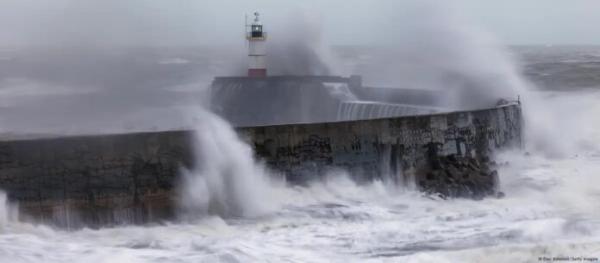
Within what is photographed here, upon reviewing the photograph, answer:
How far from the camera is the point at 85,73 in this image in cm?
2752

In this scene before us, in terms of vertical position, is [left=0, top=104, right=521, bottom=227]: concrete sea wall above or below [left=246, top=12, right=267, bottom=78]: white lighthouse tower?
below

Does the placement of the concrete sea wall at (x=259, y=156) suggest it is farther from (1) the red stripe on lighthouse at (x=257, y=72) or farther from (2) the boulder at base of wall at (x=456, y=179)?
(1) the red stripe on lighthouse at (x=257, y=72)

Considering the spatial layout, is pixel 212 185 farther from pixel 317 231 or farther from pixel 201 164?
pixel 317 231

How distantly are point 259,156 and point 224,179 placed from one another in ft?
2.00

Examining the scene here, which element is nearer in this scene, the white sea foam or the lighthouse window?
the white sea foam

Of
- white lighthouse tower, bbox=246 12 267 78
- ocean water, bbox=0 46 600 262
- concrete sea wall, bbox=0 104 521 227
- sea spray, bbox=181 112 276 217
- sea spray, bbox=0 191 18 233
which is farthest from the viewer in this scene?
white lighthouse tower, bbox=246 12 267 78

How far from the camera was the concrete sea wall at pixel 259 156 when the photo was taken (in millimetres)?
7086

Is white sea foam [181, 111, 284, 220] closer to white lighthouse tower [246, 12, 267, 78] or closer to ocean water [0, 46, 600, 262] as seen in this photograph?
ocean water [0, 46, 600, 262]

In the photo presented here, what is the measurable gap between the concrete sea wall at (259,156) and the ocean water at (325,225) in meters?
0.19

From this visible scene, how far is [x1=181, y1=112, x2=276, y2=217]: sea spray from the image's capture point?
7.71 m

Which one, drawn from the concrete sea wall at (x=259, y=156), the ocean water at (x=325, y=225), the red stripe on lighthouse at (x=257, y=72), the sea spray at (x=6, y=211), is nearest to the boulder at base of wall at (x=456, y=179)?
the concrete sea wall at (x=259, y=156)

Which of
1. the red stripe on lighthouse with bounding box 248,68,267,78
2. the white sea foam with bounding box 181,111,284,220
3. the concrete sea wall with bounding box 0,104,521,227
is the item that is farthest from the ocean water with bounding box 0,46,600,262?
the red stripe on lighthouse with bounding box 248,68,267,78

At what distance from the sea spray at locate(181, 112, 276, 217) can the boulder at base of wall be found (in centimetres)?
208

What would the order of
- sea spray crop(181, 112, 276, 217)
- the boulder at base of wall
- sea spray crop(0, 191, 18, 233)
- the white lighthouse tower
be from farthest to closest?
the white lighthouse tower
the boulder at base of wall
sea spray crop(181, 112, 276, 217)
sea spray crop(0, 191, 18, 233)
